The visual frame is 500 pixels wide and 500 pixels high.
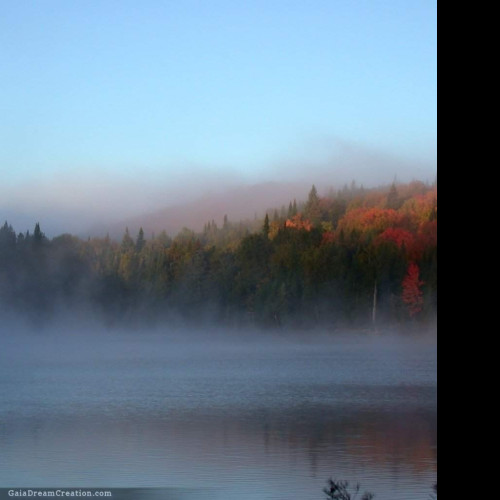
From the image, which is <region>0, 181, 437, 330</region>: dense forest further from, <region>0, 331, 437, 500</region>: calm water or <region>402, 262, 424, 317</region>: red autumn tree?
<region>0, 331, 437, 500</region>: calm water

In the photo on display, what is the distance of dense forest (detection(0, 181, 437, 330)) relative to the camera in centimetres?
1335

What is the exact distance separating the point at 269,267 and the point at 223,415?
591 centimetres

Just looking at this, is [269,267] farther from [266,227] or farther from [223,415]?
[223,415]

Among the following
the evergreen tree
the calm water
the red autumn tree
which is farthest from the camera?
the evergreen tree

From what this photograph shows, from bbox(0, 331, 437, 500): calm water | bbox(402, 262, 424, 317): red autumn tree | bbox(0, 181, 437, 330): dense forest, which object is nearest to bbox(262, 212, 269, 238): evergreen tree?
bbox(0, 181, 437, 330): dense forest

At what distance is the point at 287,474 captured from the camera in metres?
5.16

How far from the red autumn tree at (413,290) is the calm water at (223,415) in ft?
3.14

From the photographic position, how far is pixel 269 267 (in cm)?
1355

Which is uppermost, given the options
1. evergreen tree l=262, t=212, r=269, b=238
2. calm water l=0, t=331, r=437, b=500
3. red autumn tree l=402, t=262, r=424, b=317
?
evergreen tree l=262, t=212, r=269, b=238

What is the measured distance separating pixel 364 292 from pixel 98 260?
4645 millimetres

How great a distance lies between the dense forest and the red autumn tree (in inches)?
0.9

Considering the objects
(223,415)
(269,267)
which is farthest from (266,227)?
(223,415)
